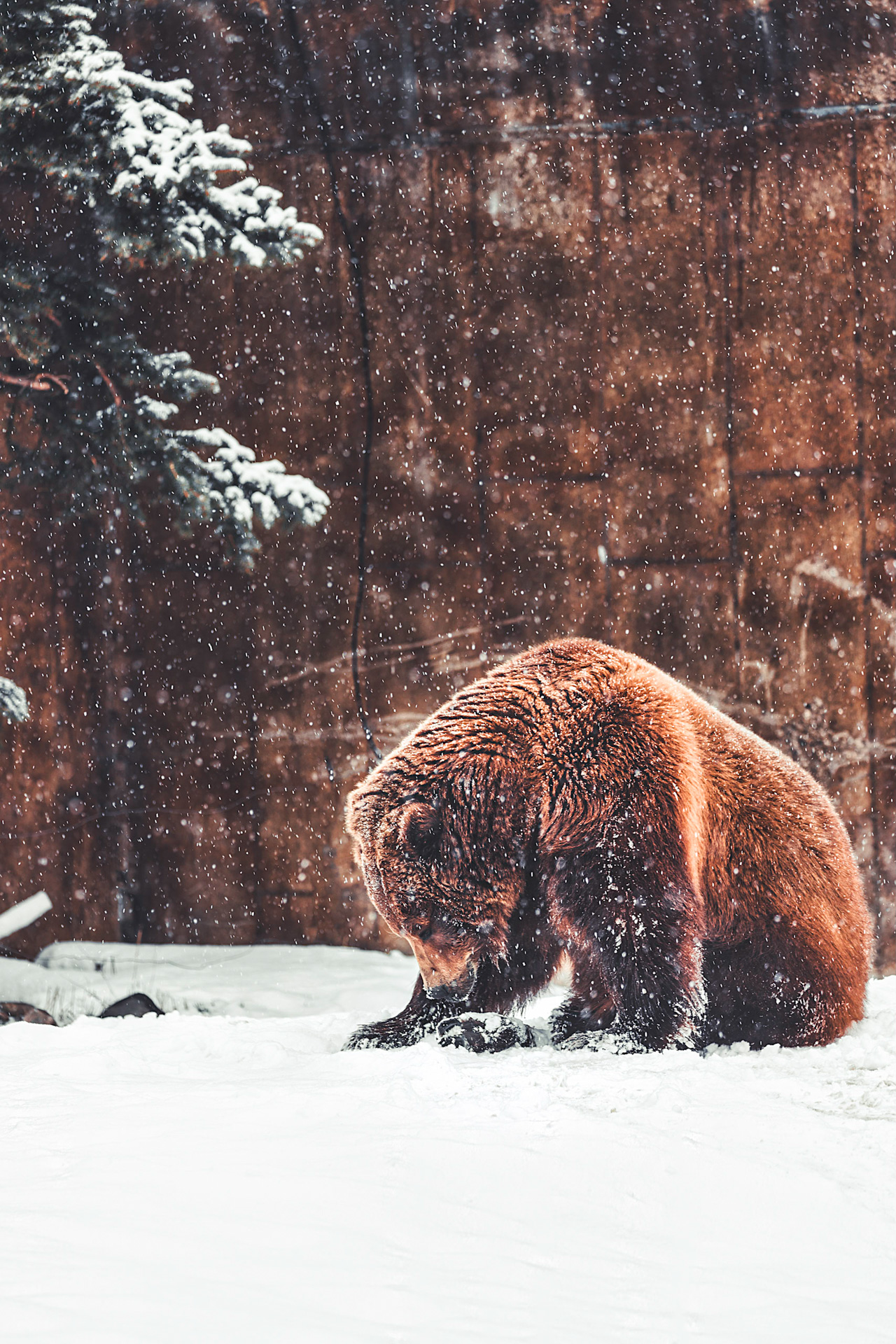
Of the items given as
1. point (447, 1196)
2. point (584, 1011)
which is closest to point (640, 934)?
point (584, 1011)

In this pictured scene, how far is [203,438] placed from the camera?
194 inches

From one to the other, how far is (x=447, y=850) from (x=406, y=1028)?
75 cm

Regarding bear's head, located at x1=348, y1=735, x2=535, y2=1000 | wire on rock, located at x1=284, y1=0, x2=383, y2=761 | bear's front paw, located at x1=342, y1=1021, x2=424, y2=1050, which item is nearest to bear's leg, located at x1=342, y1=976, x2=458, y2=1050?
bear's front paw, located at x1=342, y1=1021, x2=424, y2=1050

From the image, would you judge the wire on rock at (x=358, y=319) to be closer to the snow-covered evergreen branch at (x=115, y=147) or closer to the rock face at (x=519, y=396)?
the rock face at (x=519, y=396)

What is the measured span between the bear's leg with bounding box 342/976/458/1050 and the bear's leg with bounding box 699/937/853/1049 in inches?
35.9

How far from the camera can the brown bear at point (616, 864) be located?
3340 mm

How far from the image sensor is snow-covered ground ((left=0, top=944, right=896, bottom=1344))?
1.72 m

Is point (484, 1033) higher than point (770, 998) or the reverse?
the reverse

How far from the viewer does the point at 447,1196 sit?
215 cm

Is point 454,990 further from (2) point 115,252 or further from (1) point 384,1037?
(2) point 115,252

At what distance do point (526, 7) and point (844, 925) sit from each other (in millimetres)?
5290

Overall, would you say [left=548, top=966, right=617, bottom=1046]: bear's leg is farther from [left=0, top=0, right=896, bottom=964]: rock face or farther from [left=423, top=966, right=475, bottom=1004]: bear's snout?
[left=0, top=0, right=896, bottom=964]: rock face

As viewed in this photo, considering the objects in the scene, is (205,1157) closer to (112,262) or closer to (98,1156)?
(98,1156)

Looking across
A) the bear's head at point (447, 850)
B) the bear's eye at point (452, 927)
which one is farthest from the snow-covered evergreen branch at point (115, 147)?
the bear's eye at point (452, 927)
